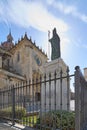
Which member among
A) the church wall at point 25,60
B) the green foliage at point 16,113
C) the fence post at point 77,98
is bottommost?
the green foliage at point 16,113

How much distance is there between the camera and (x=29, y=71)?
45906mm

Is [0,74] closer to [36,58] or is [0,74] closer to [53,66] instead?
[36,58]

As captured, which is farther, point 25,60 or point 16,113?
point 25,60

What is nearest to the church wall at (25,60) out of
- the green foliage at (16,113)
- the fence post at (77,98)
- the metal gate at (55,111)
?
the metal gate at (55,111)

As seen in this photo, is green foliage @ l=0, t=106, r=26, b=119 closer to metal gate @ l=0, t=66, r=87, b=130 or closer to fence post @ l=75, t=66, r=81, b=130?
metal gate @ l=0, t=66, r=87, b=130

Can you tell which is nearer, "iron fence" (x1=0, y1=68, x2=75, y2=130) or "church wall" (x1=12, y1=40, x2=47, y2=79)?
"iron fence" (x1=0, y1=68, x2=75, y2=130)

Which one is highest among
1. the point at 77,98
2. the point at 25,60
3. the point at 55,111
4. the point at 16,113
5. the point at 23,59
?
the point at 23,59

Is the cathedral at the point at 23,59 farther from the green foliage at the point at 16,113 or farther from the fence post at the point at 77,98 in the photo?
the fence post at the point at 77,98

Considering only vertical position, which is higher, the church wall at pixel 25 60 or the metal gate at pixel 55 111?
the church wall at pixel 25 60

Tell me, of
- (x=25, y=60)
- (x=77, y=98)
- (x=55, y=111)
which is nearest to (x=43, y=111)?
(x=55, y=111)

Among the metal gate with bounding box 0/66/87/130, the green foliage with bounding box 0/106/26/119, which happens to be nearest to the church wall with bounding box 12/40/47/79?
the metal gate with bounding box 0/66/87/130

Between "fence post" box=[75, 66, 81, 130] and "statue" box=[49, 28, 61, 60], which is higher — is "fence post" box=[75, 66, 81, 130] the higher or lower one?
the lower one

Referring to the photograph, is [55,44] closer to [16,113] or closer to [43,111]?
[43,111]

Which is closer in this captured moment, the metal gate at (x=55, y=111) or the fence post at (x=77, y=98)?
the fence post at (x=77, y=98)
